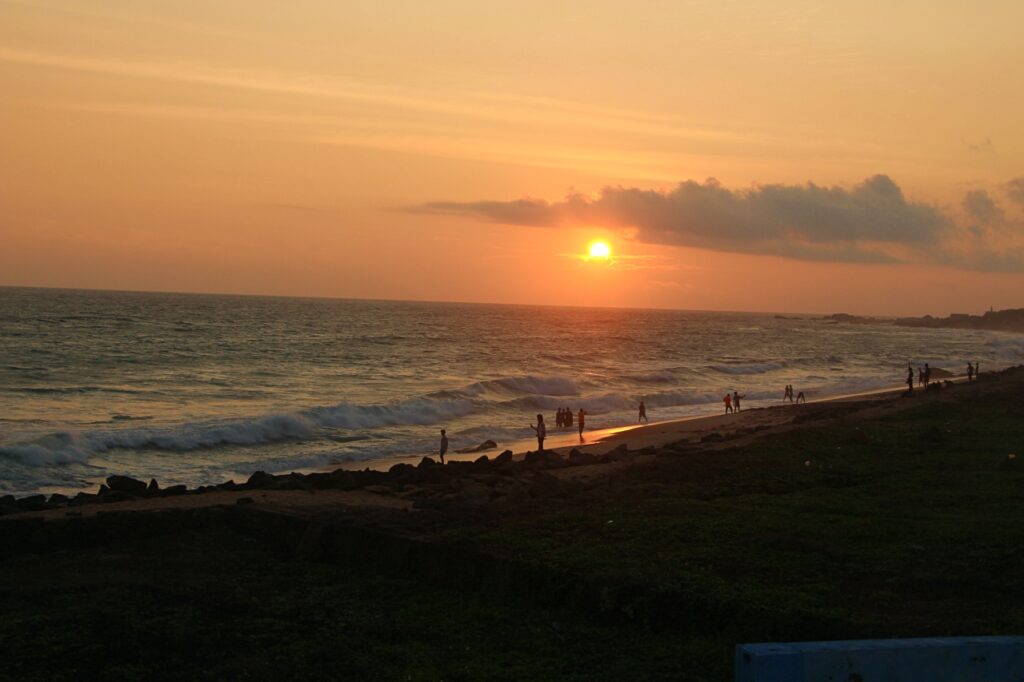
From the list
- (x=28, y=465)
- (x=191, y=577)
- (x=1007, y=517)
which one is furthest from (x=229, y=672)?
(x=28, y=465)

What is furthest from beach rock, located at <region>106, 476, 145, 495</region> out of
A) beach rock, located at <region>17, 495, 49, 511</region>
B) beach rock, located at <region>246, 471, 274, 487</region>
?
beach rock, located at <region>246, 471, 274, 487</region>

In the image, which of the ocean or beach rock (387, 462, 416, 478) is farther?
the ocean

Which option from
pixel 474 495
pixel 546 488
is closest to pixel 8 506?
pixel 474 495

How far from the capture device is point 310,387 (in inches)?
2071

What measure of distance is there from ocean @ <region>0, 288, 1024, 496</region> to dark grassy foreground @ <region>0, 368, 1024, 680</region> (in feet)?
44.9

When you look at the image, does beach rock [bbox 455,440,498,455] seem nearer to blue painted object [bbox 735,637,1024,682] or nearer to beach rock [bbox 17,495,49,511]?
beach rock [bbox 17,495,49,511]

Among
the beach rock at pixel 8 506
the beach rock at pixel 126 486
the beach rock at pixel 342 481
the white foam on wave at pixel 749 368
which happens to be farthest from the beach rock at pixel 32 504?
the white foam on wave at pixel 749 368

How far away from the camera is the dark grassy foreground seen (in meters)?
9.54

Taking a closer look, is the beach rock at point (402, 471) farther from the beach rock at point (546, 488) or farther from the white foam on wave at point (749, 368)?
the white foam on wave at point (749, 368)

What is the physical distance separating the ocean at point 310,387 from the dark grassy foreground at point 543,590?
13.7 meters

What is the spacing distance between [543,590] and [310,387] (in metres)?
42.8

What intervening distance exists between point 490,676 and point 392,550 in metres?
4.16

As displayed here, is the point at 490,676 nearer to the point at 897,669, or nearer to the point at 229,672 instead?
the point at 229,672

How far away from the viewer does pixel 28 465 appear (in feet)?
88.2
